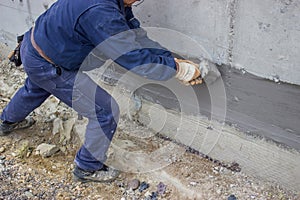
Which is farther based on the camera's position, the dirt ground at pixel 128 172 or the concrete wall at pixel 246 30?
the dirt ground at pixel 128 172

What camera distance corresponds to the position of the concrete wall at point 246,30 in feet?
8.00

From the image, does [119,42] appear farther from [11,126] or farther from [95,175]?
[11,126]

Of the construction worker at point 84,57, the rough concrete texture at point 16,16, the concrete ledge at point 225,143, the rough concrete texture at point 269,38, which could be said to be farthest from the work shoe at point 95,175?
the rough concrete texture at point 16,16

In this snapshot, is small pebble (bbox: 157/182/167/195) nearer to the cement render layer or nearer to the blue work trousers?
the blue work trousers

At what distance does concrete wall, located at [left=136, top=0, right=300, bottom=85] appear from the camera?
2.44 meters

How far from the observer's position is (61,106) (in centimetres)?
397

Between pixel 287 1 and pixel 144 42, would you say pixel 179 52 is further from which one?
pixel 287 1

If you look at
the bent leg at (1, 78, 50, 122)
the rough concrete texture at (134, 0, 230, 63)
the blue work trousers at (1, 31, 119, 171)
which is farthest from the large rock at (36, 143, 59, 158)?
the rough concrete texture at (134, 0, 230, 63)

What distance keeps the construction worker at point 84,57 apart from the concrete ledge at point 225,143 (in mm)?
520

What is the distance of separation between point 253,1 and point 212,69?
56 centimetres

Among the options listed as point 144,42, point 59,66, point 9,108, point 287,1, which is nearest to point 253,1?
point 287,1

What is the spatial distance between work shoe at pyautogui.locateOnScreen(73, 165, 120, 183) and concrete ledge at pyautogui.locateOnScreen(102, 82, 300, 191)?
0.57 metres

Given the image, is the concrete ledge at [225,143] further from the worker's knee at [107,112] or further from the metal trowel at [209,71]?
the worker's knee at [107,112]

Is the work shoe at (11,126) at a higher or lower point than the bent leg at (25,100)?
lower
